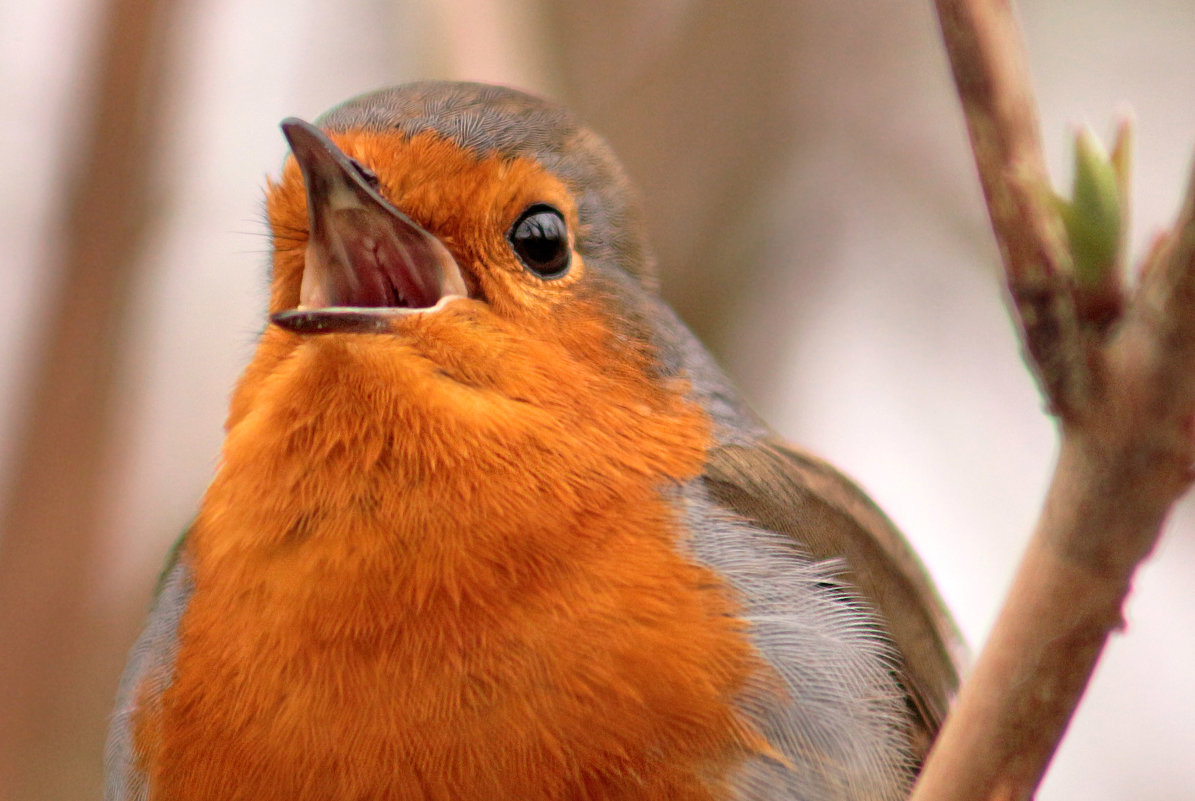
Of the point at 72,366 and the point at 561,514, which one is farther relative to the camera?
the point at 72,366

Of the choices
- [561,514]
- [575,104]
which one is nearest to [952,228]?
[575,104]

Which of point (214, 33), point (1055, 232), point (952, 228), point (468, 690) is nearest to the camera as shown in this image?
point (1055, 232)

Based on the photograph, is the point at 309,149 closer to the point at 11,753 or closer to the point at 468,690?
the point at 468,690

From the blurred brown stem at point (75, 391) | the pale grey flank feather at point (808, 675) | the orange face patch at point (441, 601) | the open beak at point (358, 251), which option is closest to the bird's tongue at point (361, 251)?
the open beak at point (358, 251)

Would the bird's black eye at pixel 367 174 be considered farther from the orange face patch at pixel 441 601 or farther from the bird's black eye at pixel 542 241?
the bird's black eye at pixel 542 241

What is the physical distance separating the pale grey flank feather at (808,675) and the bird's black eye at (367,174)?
953mm

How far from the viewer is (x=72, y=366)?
140 inches

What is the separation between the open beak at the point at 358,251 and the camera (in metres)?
2.32

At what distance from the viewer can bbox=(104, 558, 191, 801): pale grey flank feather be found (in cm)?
262

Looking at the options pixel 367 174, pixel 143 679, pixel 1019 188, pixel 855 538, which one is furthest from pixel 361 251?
pixel 1019 188

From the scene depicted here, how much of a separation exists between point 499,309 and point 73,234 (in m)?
1.77

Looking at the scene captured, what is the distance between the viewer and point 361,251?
8.37 feet

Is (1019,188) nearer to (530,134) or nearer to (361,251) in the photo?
(361,251)

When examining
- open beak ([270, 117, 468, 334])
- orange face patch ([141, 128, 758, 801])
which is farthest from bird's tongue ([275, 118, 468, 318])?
orange face patch ([141, 128, 758, 801])
